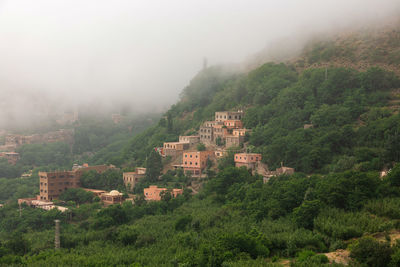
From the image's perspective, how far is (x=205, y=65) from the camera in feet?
200

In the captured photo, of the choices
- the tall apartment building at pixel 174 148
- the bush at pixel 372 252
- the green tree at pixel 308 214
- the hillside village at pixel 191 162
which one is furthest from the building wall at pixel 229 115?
the bush at pixel 372 252

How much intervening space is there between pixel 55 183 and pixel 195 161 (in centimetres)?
1122

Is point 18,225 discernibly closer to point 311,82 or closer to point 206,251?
point 206,251

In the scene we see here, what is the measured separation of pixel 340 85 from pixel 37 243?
24.9 metres

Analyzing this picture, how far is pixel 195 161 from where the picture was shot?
3775 centimetres

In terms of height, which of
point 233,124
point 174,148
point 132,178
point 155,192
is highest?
point 233,124

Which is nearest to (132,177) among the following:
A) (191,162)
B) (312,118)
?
(191,162)

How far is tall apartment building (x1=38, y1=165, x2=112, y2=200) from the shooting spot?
124 ft

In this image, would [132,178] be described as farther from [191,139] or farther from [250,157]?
[250,157]

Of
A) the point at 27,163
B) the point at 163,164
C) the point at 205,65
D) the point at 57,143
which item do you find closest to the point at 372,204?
the point at 163,164

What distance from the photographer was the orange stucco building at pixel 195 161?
37.6 m

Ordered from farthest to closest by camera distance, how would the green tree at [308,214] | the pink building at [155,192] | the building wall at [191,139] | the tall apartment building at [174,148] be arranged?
the building wall at [191,139], the tall apartment building at [174,148], the pink building at [155,192], the green tree at [308,214]

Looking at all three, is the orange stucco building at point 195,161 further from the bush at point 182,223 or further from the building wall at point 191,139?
the bush at point 182,223

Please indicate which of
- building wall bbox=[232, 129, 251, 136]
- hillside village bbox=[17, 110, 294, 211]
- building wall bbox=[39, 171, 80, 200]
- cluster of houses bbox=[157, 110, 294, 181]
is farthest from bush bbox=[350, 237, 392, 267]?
building wall bbox=[39, 171, 80, 200]
